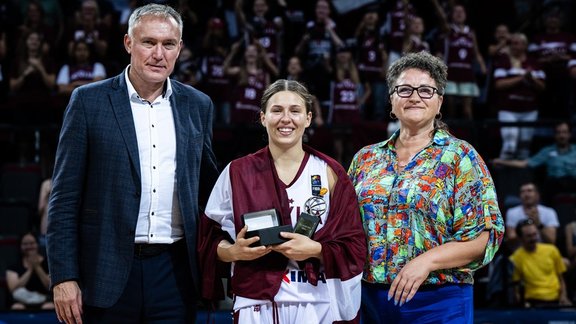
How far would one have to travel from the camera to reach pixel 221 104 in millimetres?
9852

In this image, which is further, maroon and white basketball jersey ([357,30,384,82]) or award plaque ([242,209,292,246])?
maroon and white basketball jersey ([357,30,384,82])

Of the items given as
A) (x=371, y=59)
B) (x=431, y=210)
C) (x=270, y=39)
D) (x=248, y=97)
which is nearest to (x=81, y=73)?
(x=248, y=97)

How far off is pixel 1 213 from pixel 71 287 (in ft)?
17.4

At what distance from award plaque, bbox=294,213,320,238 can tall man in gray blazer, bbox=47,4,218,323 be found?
45 centimetres

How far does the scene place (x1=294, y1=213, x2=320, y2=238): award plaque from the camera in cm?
316

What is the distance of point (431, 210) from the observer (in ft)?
10.5

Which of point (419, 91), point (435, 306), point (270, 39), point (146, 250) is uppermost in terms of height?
point (270, 39)

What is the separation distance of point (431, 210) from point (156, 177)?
104 centimetres

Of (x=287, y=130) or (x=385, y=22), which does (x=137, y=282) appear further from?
(x=385, y=22)

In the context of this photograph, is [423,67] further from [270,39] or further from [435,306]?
[270,39]

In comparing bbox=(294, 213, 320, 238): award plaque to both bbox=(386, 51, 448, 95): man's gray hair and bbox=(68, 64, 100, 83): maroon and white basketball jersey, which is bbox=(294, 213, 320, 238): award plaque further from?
bbox=(68, 64, 100, 83): maroon and white basketball jersey

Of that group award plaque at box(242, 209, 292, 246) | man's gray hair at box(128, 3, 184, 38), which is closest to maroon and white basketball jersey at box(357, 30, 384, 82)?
man's gray hair at box(128, 3, 184, 38)

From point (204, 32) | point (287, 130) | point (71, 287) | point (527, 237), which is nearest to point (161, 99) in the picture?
point (287, 130)

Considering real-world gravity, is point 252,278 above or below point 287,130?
below
